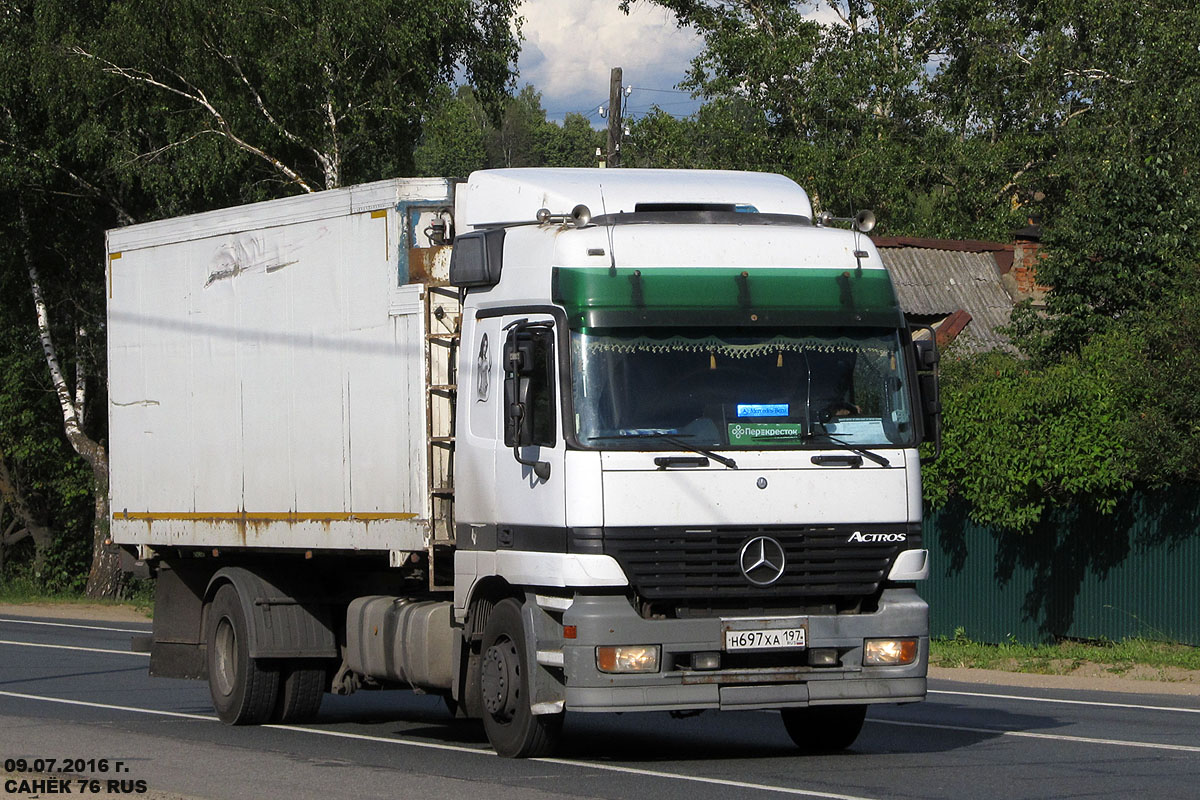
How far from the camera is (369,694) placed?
17.7 m

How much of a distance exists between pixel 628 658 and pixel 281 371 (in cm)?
419

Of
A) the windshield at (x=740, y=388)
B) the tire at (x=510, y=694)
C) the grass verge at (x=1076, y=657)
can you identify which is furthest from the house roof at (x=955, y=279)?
the tire at (x=510, y=694)

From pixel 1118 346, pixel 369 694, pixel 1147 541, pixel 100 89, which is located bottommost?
pixel 369 694

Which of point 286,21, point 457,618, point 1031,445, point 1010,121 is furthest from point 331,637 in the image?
point 1010,121

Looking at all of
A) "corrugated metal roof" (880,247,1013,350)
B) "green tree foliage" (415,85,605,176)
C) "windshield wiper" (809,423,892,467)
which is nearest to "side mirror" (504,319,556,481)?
"windshield wiper" (809,423,892,467)

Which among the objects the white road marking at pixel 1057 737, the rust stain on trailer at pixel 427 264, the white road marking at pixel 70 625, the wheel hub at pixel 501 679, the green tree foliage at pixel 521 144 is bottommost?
the white road marking at pixel 1057 737

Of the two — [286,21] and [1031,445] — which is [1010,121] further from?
[1031,445]

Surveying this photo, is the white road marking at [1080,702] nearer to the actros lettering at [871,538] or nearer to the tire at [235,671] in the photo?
the actros lettering at [871,538]

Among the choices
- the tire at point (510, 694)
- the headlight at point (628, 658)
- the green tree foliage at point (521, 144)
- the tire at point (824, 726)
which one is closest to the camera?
the headlight at point (628, 658)

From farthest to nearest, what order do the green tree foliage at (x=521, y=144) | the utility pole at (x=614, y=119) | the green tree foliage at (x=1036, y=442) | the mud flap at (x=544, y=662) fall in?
the green tree foliage at (x=521, y=144) < the utility pole at (x=614, y=119) < the green tree foliage at (x=1036, y=442) < the mud flap at (x=544, y=662)

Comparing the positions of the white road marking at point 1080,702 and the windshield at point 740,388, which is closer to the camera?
the windshield at point 740,388

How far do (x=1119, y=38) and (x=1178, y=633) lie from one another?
972 inches

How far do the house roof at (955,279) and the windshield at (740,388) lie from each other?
2468cm

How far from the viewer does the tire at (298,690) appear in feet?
44.5
